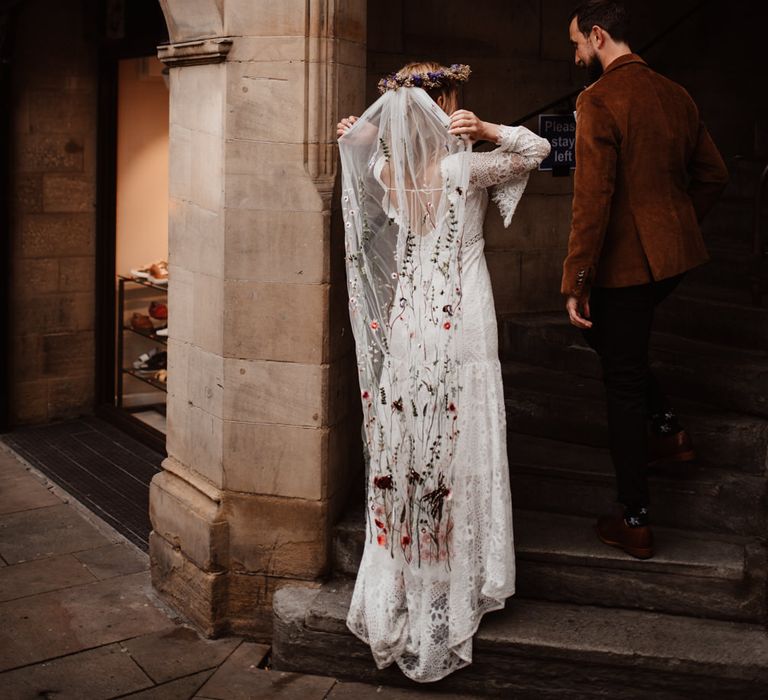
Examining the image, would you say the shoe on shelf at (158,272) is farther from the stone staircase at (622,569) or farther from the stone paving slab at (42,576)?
the stone staircase at (622,569)

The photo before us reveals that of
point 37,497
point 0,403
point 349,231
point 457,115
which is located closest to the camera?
point 457,115

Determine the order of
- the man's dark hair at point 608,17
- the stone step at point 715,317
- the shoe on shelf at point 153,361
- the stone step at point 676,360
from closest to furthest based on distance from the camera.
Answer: the man's dark hair at point 608,17
the stone step at point 676,360
the stone step at point 715,317
the shoe on shelf at point 153,361

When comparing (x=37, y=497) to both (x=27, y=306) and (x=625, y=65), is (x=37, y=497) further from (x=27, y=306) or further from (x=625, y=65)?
(x=625, y=65)

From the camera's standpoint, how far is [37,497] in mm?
6953

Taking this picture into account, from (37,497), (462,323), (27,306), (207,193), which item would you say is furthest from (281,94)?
(27,306)

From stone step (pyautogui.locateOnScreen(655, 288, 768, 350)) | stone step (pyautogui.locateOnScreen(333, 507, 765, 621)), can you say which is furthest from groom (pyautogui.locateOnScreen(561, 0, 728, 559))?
stone step (pyautogui.locateOnScreen(655, 288, 768, 350))

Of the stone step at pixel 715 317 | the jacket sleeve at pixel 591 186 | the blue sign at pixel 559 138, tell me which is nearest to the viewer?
the jacket sleeve at pixel 591 186

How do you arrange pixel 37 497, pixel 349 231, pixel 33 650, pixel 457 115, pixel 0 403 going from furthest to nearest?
1. pixel 0 403
2. pixel 37 497
3. pixel 33 650
4. pixel 349 231
5. pixel 457 115

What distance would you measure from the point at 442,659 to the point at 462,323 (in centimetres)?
126

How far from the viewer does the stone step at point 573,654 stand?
4.32 m

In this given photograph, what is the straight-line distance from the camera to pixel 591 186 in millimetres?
4336

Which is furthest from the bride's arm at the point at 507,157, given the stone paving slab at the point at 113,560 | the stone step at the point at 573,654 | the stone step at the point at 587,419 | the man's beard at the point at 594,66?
the stone paving slab at the point at 113,560

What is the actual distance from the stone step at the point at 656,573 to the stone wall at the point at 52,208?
14.1 feet

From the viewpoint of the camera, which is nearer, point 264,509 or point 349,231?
point 349,231
